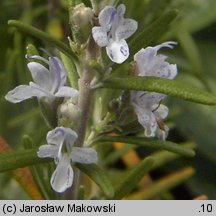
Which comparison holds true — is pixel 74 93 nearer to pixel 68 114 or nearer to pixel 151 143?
pixel 68 114

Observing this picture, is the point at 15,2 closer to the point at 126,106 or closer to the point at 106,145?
the point at 106,145

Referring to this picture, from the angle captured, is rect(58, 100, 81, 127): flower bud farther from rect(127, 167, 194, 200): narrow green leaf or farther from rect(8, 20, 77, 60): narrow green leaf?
rect(127, 167, 194, 200): narrow green leaf

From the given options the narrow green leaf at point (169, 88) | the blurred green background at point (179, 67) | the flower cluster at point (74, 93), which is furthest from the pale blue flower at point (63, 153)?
the blurred green background at point (179, 67)

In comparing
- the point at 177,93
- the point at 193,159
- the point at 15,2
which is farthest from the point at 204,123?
the point at 177,93

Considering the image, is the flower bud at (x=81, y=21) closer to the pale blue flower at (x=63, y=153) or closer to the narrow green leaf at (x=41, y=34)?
the narrow green leaf at (x=41, y=34)

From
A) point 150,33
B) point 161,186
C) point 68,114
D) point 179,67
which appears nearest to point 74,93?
point 68,114
